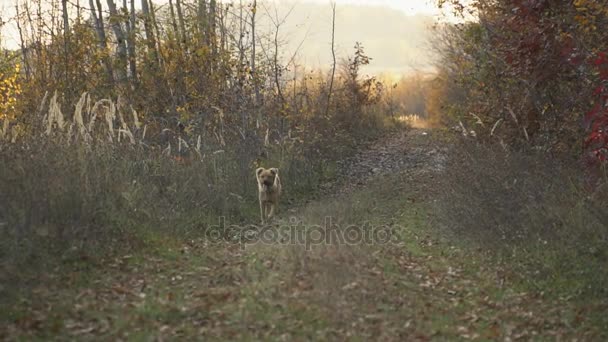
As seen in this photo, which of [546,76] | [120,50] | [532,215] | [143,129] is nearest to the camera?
[532,215]

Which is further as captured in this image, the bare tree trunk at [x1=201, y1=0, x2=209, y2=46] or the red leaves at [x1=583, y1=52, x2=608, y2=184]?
the bare tree trunk at [x1=201, y1=0, x2=209, y2=46]

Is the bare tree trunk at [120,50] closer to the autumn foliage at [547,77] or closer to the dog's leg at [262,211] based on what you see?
the dog's leg at [262,211]

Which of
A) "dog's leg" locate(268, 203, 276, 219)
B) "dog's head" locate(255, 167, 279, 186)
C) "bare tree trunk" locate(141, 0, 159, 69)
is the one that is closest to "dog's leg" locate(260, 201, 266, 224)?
"dog's leg" locate(268, 203, 276, 219)

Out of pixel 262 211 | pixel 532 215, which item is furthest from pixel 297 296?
pixel 262 211

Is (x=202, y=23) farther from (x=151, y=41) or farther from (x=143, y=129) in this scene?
(x=143, y=129)

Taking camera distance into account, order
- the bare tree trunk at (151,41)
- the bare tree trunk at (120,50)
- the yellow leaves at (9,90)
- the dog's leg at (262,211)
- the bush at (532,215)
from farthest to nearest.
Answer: the bare tree trunk at (120,50), the yellow leaves at (9,90), the bare tree trunk at (151,41), the dog's leg at (262,211), the bush at (532,215)

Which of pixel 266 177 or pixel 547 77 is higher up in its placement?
pixel 547 77

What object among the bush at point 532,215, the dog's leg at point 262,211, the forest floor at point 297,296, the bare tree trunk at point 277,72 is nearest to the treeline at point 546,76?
the bush at point 532,215

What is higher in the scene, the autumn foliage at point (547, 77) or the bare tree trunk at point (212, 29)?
the bare tree trunk at point (212, 29)

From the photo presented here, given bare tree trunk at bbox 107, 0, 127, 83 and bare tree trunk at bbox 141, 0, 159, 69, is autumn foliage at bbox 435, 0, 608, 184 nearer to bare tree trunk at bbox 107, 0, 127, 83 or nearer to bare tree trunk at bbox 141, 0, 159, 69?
bare tree trunk at bbox 141, 0, 159, 69

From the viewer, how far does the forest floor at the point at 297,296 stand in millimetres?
7125

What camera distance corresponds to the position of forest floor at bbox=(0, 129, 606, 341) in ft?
23.4

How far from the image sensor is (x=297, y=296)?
7922mm

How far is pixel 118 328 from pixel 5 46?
16376 millimetres
